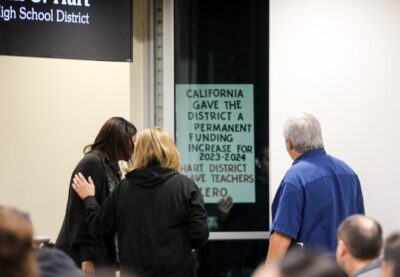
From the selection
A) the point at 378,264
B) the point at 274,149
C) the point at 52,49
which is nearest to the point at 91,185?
the point at 52,49

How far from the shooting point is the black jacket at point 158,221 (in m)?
4.40

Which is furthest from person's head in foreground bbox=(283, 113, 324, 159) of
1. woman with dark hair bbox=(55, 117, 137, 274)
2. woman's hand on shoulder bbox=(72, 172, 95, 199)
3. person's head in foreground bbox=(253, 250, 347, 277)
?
person's head in foreground bbox=(253, 250, 347, 277)

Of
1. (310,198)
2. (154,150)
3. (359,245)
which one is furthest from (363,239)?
(154,150)

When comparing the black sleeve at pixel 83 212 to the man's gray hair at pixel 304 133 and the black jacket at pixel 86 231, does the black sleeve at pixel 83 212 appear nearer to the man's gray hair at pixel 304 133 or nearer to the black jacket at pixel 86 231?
the black jacket at pixel 86 231

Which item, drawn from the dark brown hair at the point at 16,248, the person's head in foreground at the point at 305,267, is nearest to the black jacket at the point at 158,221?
the dark brown hair at the point at 16,248

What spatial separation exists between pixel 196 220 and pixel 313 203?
65 centimetres

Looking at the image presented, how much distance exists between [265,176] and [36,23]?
2.13m

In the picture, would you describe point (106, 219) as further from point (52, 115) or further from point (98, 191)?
point (52, 115)

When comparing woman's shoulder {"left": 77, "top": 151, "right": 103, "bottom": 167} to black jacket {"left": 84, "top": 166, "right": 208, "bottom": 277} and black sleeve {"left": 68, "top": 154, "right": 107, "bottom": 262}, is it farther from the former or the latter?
→ black jacket {"left": 84, "top": 166, "right": 208, "bottom": 277}

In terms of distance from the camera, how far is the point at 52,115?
20.0ft

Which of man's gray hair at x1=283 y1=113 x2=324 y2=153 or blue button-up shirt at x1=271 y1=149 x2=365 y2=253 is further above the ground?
man's gray hair at x1=283 y1=113 x2=324 y2=153

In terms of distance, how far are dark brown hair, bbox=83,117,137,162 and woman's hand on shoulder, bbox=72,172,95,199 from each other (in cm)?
21

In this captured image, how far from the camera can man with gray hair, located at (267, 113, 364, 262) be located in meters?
4.59

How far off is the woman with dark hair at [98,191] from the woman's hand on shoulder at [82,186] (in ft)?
0.16
